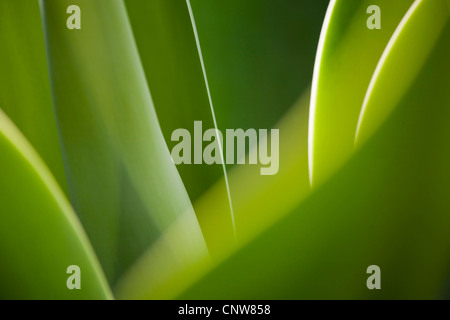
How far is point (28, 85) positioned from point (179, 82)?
0.25m

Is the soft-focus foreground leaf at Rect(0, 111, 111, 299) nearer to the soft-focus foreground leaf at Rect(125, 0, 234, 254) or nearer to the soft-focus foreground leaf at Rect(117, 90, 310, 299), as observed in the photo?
the soft-focus foreground leaf at Rect(117, 90, 310, 299)

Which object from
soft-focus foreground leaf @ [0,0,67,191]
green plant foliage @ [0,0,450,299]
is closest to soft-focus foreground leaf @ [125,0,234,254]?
green plant foliage @ [0,0,450,299]

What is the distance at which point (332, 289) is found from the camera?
0.74m

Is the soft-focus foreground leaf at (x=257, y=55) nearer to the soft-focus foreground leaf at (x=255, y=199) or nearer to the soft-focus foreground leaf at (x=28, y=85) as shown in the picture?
the soft-focus foreground leaf at (x=255, y=199)

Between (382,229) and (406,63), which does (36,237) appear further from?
(406,63)

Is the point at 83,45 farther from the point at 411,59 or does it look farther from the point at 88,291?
the point at 411,59

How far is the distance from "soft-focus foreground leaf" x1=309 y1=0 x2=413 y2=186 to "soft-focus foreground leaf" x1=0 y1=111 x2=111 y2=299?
397 mm

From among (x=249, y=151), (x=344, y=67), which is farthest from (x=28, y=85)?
(x=344, y=67)

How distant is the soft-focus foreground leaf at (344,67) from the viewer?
2.42 feet

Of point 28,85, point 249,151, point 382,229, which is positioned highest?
point 28,85

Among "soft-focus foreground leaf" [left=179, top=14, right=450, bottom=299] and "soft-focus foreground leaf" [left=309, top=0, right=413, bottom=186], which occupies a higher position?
"soft-focus foreground leaf" [left=309, top=0, right=413, bottom=186]

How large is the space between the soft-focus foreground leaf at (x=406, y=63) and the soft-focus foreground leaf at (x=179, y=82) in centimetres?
26

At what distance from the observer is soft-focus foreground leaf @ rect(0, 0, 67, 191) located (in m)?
0.73

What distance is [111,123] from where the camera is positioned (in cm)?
70
